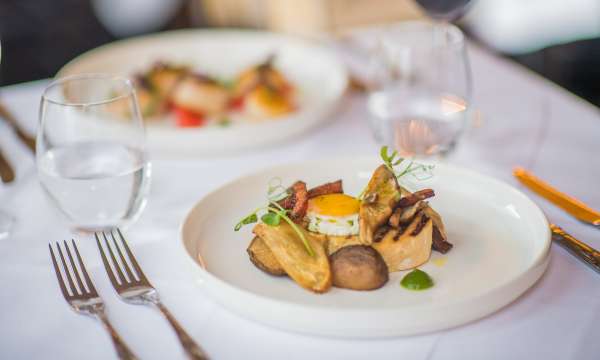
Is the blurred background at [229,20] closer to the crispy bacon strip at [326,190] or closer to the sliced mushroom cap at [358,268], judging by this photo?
the crispy bacon strip at [326,190]

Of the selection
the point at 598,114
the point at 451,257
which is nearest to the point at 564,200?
the point at 451,257

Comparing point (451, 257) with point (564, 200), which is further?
point (564, 200)

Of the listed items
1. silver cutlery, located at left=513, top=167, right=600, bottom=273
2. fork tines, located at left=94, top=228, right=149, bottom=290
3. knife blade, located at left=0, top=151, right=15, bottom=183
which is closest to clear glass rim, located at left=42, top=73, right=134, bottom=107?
fork tines, located at left=94, top=228, right=149, bottom=290

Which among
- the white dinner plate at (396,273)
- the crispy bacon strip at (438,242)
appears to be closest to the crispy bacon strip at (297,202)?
the white dinner plate at (396,273)

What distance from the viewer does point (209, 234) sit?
4.16 feet

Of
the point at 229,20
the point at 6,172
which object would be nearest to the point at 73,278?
the point at 6,172

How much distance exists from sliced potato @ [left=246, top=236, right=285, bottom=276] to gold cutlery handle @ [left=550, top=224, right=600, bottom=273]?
53 centimetres

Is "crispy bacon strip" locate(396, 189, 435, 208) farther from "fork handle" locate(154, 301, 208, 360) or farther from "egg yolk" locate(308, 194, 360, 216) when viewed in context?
"fork handle" locate(154, 301, 208, 360)

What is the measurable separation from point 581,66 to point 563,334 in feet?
6.57

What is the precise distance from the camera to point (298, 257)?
107 cm

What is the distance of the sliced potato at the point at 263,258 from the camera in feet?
3.62

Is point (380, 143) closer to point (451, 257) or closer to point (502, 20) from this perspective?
point (451, 257)

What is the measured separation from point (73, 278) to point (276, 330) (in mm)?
425

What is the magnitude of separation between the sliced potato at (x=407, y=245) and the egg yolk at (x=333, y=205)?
7cm
